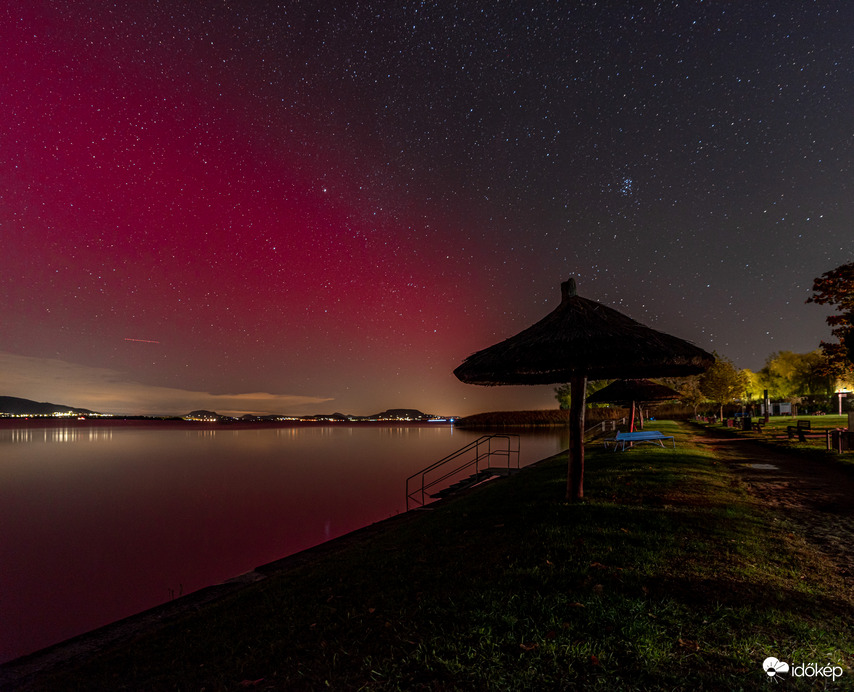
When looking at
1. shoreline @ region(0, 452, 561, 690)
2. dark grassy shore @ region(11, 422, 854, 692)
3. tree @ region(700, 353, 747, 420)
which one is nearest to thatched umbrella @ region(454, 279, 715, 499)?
dark grassy shore @ region(11, 422, 854, 692)

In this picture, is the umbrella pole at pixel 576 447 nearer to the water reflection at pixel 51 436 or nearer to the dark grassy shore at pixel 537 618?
the dark grassy shore at pixel 537 618

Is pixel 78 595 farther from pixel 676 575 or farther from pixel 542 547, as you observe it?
pixel 676 575

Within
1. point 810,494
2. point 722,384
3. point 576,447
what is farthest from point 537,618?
point 722,384

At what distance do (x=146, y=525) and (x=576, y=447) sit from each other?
1919 centimetres

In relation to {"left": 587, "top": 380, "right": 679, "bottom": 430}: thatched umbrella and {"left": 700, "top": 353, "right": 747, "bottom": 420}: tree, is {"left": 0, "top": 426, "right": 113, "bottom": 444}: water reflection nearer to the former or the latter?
{"left": 587, "top": 380, "right": 679, "bottom": 430}: thatched umbrella

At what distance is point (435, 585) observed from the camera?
204 inches

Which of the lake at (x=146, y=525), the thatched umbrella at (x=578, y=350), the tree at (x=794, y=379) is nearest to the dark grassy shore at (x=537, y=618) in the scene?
the thatched umbrella at (x=578, y=350)

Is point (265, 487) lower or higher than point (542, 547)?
lower

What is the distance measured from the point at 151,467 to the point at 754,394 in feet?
277

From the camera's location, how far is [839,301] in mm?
17531

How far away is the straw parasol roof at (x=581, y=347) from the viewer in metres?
7.21

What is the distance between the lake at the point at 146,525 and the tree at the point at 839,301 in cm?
1932

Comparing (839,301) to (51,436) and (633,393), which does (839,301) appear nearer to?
(633,393)

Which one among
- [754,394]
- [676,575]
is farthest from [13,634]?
[754,394]
